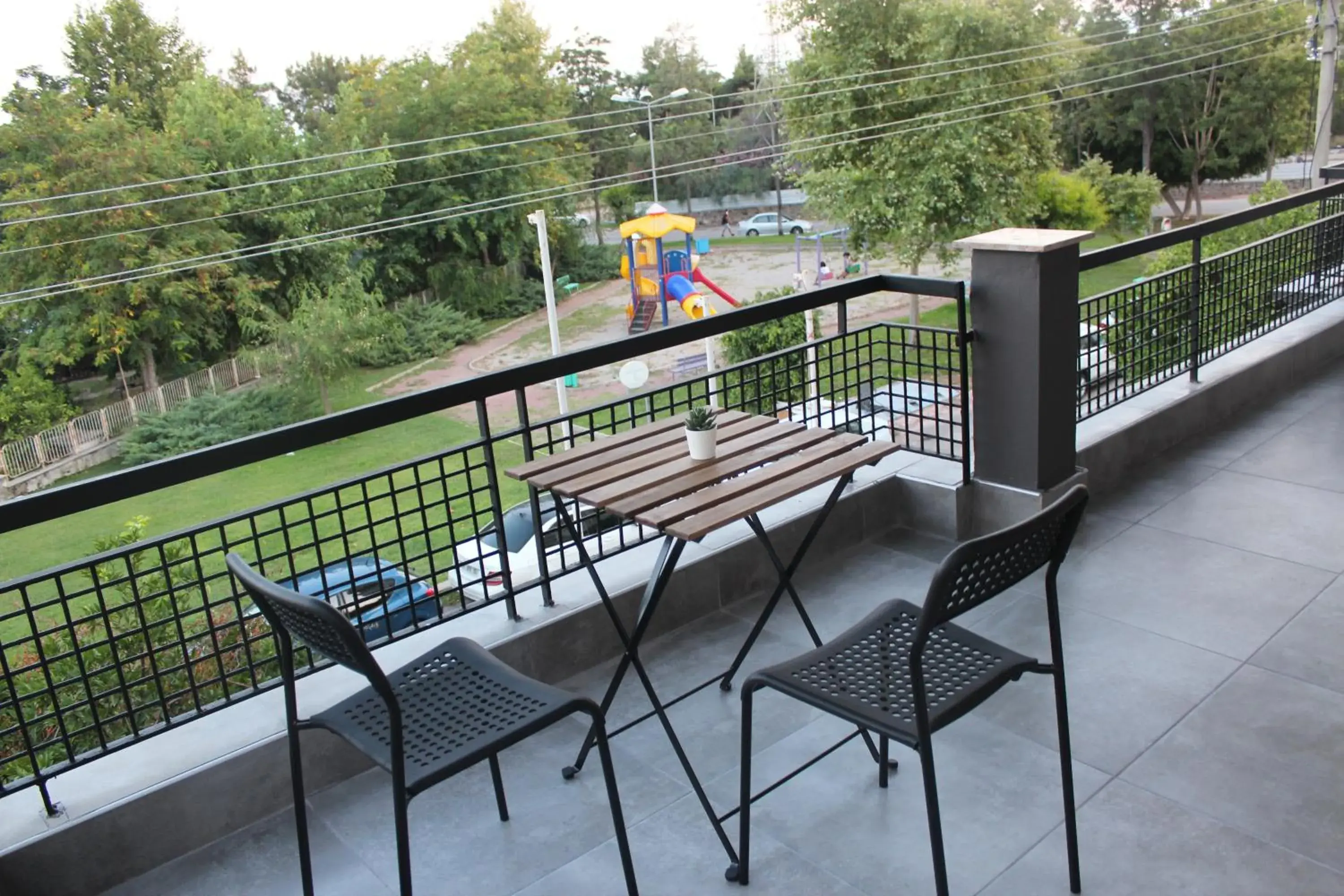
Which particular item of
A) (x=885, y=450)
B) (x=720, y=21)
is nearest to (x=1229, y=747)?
(x=885, y=450)

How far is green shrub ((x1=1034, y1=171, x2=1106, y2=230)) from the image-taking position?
24.4 meters

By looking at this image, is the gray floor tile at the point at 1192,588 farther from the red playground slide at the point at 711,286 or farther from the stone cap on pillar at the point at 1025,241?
the red playground slide at the point at 711,286

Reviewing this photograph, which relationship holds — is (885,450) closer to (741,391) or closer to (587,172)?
(741,391)

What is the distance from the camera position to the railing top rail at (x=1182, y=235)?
369 centimetres

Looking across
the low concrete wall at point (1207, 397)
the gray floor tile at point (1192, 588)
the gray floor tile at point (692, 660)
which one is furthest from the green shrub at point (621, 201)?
the gray floor tile at point (692, 660)

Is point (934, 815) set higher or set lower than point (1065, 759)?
higher

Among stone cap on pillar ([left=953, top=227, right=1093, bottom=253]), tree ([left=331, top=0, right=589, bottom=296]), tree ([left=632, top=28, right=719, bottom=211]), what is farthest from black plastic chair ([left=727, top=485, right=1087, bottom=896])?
tree ([left=632, top=28, right=719, bottom=211])

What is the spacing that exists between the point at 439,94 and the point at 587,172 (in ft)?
20.7

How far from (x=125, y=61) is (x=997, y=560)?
31627 mm

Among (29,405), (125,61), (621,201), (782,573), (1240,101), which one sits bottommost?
(29,405)

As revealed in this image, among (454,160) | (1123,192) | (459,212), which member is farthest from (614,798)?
(454,160)

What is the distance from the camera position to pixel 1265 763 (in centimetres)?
232

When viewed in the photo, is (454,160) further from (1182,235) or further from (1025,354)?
(1025,354)

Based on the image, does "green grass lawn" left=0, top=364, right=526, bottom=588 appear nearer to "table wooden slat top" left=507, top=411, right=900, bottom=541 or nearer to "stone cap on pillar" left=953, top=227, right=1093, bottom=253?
"stone cap on pillar" left=953, top=227, right=1093, bottom=253
